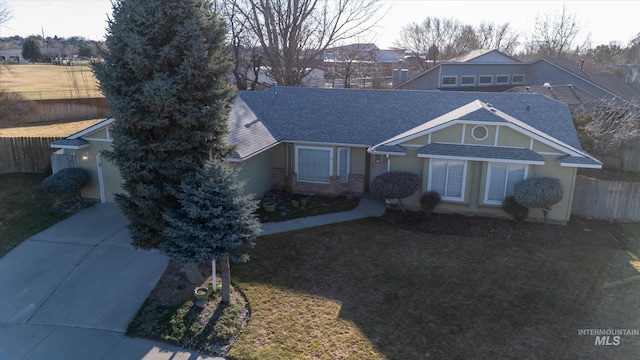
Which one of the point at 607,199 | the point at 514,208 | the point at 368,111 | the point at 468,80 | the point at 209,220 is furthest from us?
the point at 468,80

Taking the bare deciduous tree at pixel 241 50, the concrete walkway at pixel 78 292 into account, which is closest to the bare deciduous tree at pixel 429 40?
the bare deciduous tree at pixel 241 50

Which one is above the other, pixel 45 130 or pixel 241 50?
pixel 241 50

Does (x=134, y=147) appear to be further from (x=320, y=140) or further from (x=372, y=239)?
(x=320, y=140)

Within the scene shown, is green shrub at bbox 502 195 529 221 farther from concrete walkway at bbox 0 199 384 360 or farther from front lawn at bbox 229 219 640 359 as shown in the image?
concrete walkway at bbox 0 199 384 360

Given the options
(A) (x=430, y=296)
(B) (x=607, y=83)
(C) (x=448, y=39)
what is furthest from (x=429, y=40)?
(A) (x=430, y=296)

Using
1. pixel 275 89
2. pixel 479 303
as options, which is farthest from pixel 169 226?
pixel 275 89

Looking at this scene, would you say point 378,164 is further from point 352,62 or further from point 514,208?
point 352,62

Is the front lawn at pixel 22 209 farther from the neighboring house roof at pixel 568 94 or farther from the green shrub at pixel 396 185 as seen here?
the neighboring house roof at pixel 568 94

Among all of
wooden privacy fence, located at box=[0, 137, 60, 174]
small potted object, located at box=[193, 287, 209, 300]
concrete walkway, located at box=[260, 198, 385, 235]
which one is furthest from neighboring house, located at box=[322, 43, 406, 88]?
small potted object, located at box=[193, 287, 209, 300]
